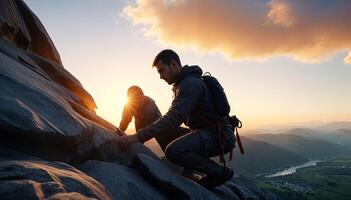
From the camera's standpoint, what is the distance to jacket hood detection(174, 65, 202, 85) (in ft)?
35.9

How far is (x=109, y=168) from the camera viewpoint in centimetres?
950

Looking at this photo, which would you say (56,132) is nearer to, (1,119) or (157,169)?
(1,119)

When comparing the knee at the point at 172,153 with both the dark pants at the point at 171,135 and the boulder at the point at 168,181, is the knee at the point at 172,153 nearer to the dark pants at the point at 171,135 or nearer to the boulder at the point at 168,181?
the boulder at the point at 168,181

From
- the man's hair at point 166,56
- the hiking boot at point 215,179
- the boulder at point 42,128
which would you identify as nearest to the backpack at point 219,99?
the hiking boot at point 215,179

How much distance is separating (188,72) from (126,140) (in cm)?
343

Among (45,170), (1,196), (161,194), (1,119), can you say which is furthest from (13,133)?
(161,194)

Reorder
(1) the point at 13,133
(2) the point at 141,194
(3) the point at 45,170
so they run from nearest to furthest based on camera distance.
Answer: (3) the point at 45,170, (1) the point at 13,133, (2) the point at 141,194

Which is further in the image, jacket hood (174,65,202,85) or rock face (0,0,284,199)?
jacket hood (174,65,202,85)

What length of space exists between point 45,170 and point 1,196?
1.10m

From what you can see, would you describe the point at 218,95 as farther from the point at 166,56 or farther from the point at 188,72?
the point at 166,56

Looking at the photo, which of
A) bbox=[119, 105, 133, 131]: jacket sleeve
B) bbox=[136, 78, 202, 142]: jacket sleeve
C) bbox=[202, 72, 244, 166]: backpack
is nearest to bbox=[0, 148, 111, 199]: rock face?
bbox=[136, 78, 202, 142]: jacket sleeve

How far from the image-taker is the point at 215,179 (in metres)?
11.8

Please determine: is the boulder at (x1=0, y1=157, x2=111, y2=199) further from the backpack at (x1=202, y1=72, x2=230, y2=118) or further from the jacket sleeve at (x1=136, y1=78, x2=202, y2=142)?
the backpack at (x1=202, y1=72, x2=230, y2=118)

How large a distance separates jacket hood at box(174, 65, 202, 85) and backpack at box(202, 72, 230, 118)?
0.42m
